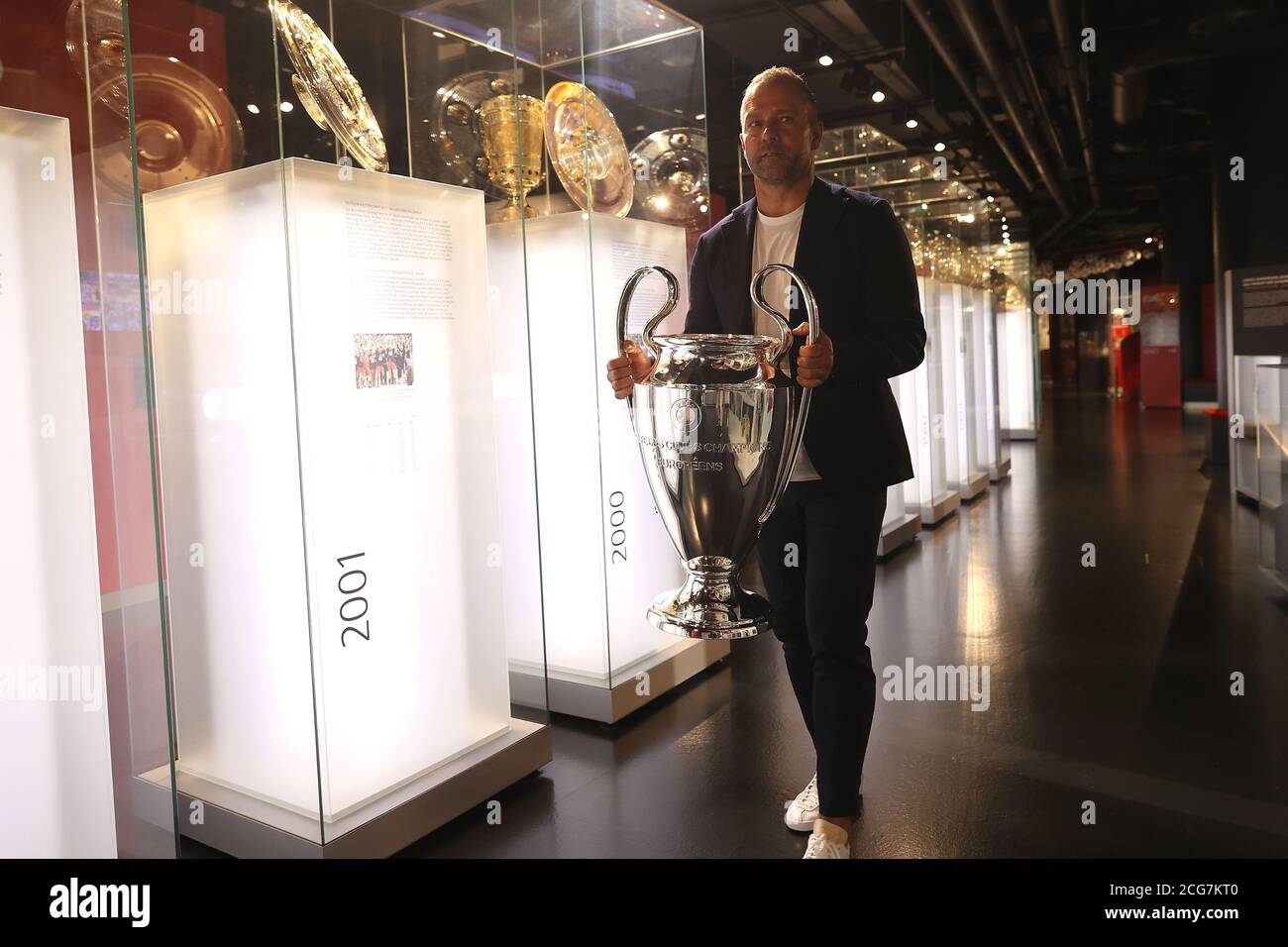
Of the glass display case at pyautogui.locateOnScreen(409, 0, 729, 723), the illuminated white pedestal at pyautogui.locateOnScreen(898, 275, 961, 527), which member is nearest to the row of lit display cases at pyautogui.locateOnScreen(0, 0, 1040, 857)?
the glass display case at pyautogui.locateOnScreen(409, 0, 729, 723)

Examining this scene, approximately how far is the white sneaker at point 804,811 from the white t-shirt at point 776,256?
0.80 m

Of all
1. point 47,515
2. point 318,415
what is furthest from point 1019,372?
point 47,515

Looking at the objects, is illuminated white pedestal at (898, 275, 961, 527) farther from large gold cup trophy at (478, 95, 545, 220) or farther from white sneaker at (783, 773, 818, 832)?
white sneaker at (783, 773, 818, 832)

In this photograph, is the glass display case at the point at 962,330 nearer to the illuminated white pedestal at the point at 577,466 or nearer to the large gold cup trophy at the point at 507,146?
the illuminated white pedestal at the point at 577,466

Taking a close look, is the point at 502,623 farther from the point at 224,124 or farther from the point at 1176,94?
the point at 1176,94

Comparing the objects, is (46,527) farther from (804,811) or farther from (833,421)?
(804,811)

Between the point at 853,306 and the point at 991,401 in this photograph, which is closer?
the point at 853,306

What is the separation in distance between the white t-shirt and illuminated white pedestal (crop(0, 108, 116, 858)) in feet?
4.35

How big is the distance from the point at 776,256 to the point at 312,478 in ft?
3.73

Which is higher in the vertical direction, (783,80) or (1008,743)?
(783,80)

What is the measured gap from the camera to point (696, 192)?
3695mm

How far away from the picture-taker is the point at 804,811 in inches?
93.1

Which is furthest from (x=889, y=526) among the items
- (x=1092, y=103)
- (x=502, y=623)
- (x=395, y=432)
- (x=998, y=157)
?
(x=998, y=157)

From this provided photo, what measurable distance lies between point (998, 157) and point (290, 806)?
1293cm
